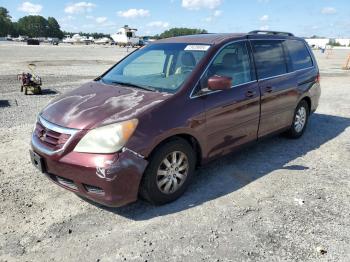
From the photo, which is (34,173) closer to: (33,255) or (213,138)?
(33,255)

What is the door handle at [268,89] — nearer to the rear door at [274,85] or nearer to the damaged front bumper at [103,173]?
the rear door at [274,85]

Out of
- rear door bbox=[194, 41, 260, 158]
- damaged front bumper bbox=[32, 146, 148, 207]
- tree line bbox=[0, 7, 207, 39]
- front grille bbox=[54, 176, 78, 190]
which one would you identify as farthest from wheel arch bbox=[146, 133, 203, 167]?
tree line bbox=[0, 7, 207, 39]

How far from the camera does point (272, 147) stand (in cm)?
613

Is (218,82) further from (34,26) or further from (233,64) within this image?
(34,26)

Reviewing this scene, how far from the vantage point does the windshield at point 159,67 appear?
4336 mm

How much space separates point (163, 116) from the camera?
3.76 m

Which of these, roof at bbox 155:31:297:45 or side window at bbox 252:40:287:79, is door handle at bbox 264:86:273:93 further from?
roof at bbox 155:31:297:45

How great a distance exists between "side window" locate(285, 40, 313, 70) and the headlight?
3775mm

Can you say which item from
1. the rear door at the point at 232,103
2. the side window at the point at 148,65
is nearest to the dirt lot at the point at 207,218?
the rear door at the point at 232,103

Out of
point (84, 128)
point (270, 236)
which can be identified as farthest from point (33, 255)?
point (270, 236)

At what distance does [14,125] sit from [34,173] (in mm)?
2730

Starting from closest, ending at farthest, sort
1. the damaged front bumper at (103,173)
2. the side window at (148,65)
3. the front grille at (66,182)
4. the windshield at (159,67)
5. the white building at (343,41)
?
the damaged front bumper at (103,173) → the front grille at (66,182) → the windshield at (159,67) → the side window at (148,65) → the white building at (343,41)

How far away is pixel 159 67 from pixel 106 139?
1759 millimetres

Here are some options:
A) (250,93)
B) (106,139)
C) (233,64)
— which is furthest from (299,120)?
(106,139)
